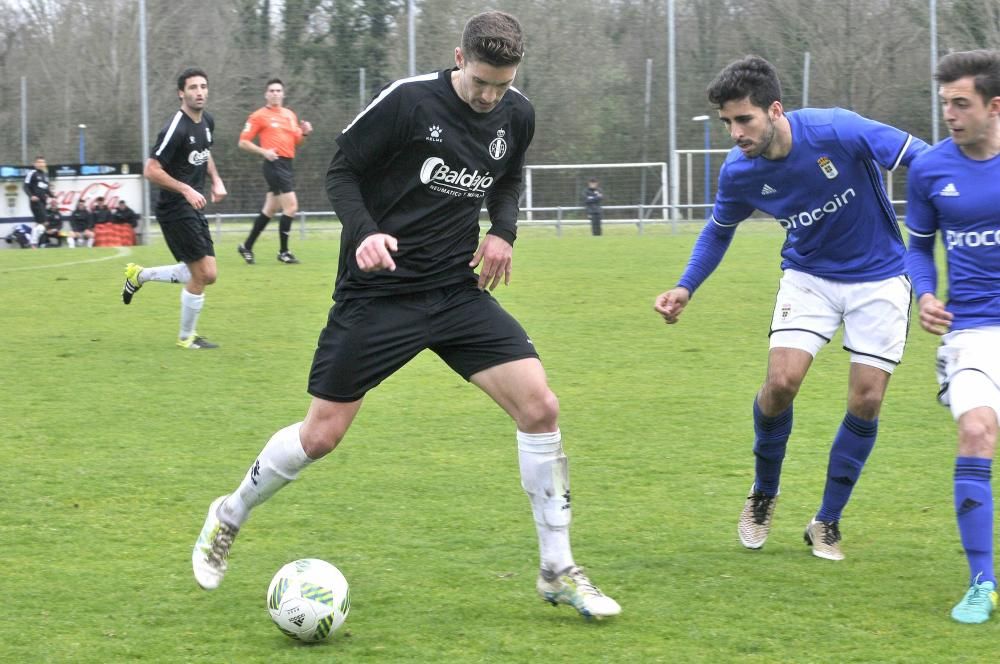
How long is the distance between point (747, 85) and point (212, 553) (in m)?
2.49

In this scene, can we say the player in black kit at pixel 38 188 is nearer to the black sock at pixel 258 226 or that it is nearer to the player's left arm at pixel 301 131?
the black sock at pixel 258 226

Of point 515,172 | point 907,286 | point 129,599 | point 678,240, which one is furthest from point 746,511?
point 678,240

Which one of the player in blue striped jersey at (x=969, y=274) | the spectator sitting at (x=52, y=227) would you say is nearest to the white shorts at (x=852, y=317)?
the player in blue striped jersey at (x=969, y=274)

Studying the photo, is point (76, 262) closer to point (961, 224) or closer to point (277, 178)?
point (277, 178)

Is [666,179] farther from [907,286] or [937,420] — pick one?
[907,286]

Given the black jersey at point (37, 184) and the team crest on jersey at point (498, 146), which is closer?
→ the team crest on jersey at point (498, 146)

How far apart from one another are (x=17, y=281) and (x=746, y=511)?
13.0 metres

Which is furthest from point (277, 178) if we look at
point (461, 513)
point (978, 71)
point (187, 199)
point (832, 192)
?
point (978, 71)

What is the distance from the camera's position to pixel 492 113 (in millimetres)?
4414

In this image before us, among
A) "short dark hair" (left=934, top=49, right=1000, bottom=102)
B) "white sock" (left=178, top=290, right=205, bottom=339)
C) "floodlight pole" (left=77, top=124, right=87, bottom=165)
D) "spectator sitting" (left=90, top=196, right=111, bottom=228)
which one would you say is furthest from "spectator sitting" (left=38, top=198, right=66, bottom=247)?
"short dark hair" (left=934, top=49, right=1000, bottom=102)

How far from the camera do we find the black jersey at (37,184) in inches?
855

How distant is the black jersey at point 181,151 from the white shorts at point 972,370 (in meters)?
7.03

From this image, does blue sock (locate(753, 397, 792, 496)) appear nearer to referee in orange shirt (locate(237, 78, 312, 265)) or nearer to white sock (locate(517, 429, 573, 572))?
white sock (locate(517, 429, 573, 572))

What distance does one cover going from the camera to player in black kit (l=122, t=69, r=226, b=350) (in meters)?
10.1
